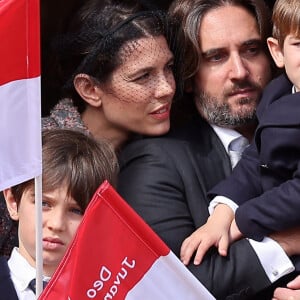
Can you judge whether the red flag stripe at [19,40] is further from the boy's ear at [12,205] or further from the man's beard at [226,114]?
the man's beard at [226,114]

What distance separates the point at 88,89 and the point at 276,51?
619 mm

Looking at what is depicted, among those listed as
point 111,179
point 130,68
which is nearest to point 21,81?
point 111,179

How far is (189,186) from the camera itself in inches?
120

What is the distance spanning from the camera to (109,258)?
7.68 feet

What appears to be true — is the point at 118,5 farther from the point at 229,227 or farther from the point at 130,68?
the point at 229,227

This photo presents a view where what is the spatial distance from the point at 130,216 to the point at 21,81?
1.61 feet

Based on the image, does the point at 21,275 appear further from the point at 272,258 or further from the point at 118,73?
the point at 118,73

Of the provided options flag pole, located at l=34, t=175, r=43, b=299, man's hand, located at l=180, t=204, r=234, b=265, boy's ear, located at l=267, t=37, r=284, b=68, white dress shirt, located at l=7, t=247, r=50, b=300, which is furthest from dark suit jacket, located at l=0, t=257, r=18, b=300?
boy's ear, located at l=267, t=37, r=284, b=68

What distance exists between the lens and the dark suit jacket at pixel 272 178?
2.77 m

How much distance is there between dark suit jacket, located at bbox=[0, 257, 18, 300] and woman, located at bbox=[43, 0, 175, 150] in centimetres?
63

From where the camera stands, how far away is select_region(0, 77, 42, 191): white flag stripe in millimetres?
2564

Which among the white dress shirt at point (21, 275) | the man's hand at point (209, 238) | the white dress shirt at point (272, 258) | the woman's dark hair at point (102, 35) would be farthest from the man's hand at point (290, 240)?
the woman's dark hair at point (102, 35)

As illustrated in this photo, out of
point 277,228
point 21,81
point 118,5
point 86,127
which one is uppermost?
point 21,81

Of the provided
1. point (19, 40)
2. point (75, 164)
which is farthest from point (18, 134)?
point (75, 164)
